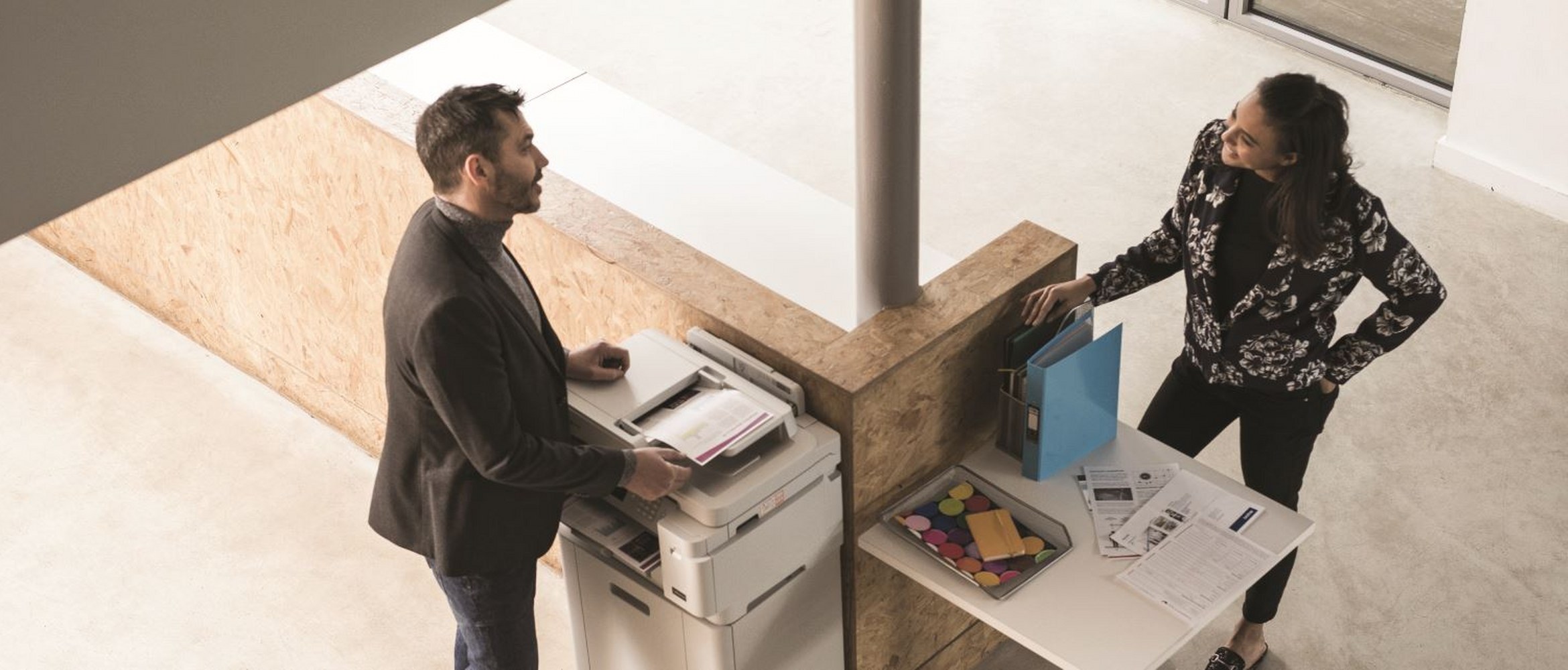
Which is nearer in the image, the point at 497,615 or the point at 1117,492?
the point at 497,615

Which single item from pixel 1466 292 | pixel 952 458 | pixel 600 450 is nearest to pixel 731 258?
pixel 952 458

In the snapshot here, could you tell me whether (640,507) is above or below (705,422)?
below

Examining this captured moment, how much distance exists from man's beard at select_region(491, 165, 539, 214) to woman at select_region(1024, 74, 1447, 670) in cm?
112

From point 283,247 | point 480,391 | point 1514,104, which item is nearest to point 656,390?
point 480,391

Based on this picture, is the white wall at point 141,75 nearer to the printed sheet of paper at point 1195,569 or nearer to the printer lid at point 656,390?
the printer lid at point 656,390

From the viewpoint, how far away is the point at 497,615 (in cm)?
337

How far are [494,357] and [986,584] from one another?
104 centimetres

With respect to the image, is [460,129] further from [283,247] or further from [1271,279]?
[283,247]

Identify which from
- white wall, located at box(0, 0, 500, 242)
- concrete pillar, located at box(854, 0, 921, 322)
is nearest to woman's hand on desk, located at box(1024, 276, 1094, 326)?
concrete pillar, located at box(854, 0, 921, 322)

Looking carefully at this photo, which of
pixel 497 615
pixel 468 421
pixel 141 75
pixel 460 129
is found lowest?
pixel 497 615

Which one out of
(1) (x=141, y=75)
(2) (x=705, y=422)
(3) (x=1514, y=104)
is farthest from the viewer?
(3) (x=1514, y=104)

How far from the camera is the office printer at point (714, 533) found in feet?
10.5

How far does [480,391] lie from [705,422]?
47 cm

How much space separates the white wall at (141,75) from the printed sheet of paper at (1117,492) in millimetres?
1796
